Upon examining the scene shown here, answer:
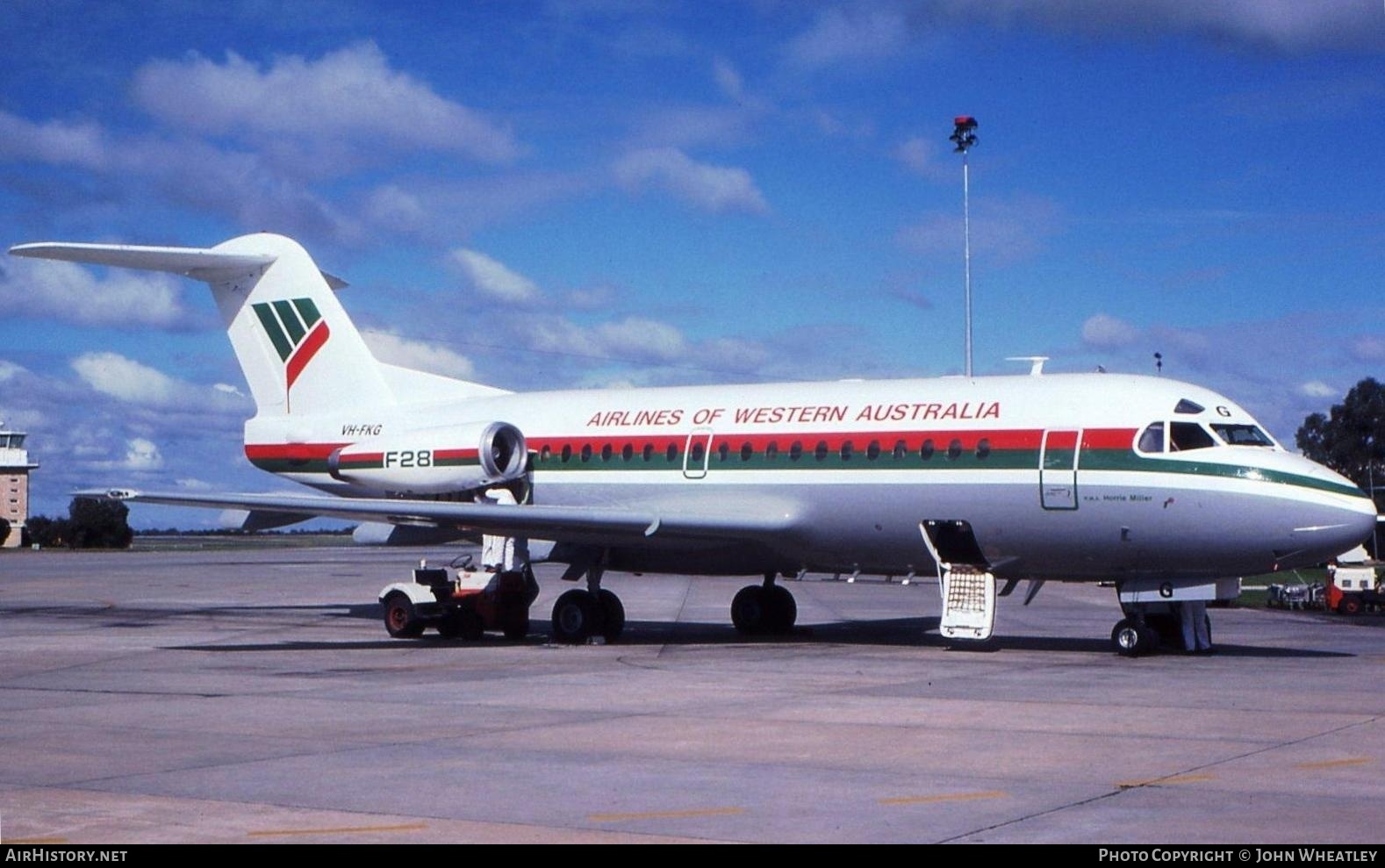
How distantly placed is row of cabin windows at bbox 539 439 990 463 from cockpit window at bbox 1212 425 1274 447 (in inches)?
122

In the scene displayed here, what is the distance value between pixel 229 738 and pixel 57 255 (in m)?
17.2

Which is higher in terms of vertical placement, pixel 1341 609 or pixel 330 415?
pixel 330 415

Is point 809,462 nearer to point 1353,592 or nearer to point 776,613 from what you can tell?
point 776,613

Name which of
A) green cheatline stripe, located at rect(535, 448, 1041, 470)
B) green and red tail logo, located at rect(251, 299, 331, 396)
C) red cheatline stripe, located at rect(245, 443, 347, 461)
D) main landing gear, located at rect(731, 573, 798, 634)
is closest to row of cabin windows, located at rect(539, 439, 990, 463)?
green cheatline stripe, located at rect(535, 448, 1041, 470)

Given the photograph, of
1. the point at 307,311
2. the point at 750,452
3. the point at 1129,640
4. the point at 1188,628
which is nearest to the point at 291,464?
the point at 307,311

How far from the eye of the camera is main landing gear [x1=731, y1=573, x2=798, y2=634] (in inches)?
1044

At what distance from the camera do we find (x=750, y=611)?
2666 cm

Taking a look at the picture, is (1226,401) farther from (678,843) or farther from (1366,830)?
(678,843)

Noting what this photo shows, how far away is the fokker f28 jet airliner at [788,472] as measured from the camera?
20.5m

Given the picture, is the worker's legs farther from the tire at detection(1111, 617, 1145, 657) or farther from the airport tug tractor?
the airport tug tractor

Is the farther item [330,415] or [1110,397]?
[330,415]

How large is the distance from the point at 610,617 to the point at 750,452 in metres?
3.47

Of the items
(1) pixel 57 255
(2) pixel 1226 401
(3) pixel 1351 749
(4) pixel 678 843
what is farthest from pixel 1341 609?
(4) pixel 678 843

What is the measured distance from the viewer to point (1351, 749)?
39.4 feet
